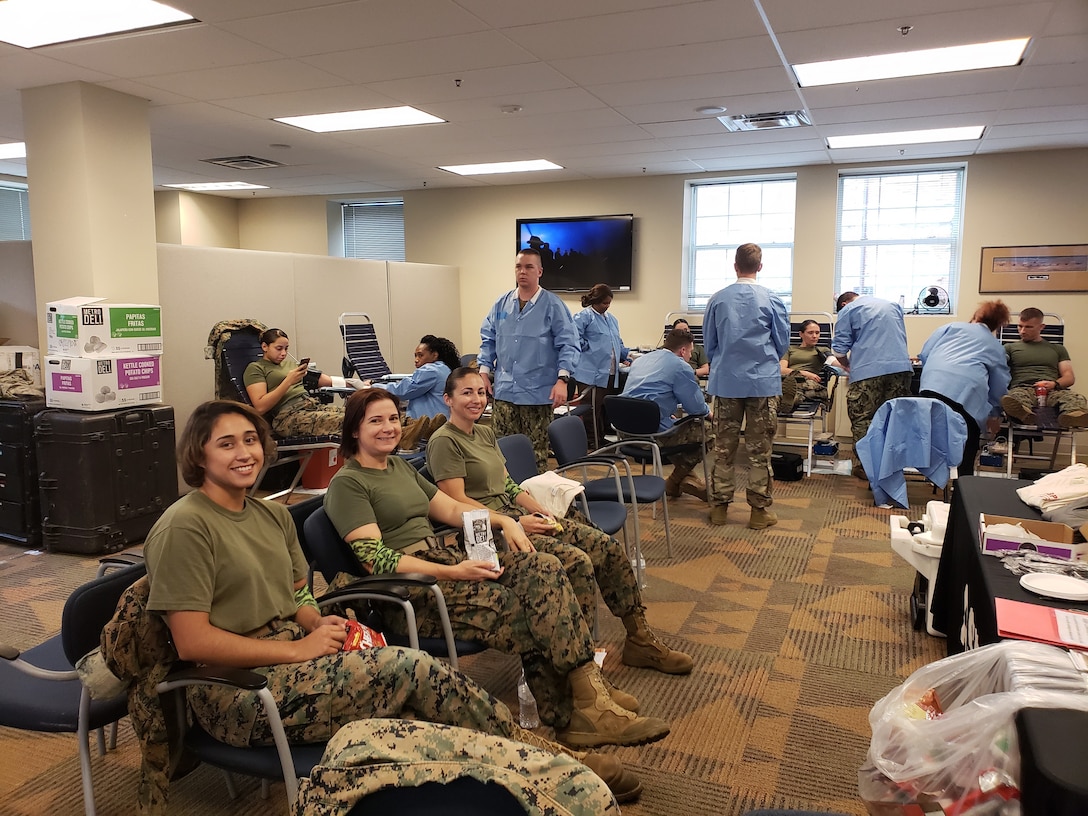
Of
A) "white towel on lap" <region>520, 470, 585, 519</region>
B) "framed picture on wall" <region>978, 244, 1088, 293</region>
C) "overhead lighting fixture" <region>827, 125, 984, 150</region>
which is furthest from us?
"framed picture on wall" <region>978, 244, 1088, 293</region>

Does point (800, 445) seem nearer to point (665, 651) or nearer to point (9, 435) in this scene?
point (665, 651)

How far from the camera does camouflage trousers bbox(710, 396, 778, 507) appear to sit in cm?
495

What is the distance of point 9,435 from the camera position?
4.52 m

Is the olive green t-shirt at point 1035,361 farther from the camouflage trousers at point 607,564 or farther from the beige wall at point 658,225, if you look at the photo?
the camouflage trousers at point 607,564

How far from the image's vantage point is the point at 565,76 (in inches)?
180

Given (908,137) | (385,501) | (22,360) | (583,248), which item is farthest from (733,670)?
(583,248)

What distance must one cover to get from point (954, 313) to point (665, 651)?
19.1 ft

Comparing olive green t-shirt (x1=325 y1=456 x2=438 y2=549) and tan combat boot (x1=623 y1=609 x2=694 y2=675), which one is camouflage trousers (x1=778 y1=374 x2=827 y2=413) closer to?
tan combat boot (x1=623 y1=609 x2=694 y2=675)

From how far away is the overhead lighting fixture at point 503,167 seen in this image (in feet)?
24.9

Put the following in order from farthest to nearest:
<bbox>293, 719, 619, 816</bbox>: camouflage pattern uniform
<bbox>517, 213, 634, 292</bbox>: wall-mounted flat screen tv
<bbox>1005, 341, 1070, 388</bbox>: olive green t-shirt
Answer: <bbox>517, 213, 634, 292</bbox>: wall-mounted flat screen tv
<bbox>1005, 341, 1070, 388</bbox>: olive green t-shirt
<bbox>293, 719, 619, 816</bbox>: camouflage pattern uniform


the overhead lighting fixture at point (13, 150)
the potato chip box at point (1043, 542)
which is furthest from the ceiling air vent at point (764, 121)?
the overhead lighting fixture at point (13, 150)

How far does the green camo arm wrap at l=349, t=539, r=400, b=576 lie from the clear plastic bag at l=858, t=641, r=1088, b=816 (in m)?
1.35

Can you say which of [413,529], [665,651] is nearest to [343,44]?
[413,529]

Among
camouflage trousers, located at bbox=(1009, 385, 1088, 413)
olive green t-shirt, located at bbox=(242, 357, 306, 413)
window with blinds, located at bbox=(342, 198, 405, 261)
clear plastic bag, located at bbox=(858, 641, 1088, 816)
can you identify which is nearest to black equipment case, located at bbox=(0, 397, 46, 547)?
olive green t-shirt, located at bbox=(242, 357, 306, 413)
